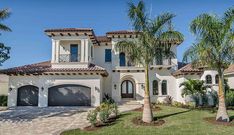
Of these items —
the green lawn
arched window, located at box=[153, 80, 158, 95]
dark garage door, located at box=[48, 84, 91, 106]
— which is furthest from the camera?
arched window, located at box=[153, 80, 158, 95]

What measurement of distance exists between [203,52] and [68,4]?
11.0m

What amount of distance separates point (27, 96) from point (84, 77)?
285 inches

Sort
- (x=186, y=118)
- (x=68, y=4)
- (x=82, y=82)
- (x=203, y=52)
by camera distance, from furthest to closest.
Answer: (x=82, y=82), (x=68, y=4), (x=186, y=118), (x=203, y=52)

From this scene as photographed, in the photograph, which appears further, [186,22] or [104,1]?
[104,1]

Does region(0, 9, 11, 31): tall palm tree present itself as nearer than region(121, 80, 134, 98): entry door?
Yes

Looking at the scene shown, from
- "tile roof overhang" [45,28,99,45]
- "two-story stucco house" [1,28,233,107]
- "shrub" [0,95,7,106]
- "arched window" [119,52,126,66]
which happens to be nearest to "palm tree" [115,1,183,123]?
"two-story stucco house" [1,28,233,107]

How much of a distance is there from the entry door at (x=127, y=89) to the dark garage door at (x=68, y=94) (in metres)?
5.90

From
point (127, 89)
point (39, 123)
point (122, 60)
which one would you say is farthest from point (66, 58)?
point (39, 123)

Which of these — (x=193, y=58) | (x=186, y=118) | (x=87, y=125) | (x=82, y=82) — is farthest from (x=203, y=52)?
(x=82, y=82)

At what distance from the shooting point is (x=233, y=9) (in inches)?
605

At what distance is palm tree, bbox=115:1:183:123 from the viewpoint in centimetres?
1616

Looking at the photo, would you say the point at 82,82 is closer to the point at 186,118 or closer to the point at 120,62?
the point at 120,62

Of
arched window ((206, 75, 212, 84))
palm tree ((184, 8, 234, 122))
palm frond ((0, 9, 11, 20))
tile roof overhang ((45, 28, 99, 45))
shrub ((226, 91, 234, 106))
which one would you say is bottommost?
shrub ((226, 91, 234, 106))

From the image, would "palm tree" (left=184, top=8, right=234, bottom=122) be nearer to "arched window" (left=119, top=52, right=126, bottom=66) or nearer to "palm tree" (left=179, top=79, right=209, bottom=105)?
"palm tree" (left=179, top=79, right=209, bottom=105)
